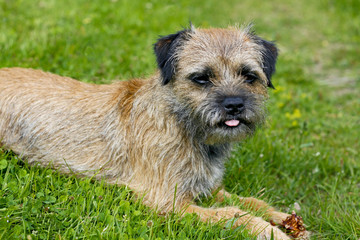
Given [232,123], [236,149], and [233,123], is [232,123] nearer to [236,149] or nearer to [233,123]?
[233,123]

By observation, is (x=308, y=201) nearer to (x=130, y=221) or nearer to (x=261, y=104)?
(x=261, y=104)

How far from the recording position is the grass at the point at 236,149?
3.68 m

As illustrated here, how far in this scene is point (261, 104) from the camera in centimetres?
412

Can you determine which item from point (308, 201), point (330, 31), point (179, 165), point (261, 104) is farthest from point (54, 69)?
point (330, 31)

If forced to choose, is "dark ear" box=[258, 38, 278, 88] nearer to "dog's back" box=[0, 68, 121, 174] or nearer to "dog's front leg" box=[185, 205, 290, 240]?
"dog's front leg" box=[185, 205, 290, 240]

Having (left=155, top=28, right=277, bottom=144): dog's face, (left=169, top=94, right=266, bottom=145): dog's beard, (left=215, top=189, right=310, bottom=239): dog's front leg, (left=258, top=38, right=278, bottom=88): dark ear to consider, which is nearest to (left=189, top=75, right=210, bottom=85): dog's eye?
(left=155, top=28, right=277, bottom=144): dog's face

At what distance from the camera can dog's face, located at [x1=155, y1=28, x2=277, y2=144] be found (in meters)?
3.89

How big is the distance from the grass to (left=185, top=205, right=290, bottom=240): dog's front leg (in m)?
0.17

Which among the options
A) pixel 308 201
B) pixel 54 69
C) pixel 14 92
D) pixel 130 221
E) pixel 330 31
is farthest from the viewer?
pixel 330 31

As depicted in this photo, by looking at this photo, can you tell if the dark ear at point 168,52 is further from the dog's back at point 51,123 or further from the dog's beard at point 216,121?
the dog's back at point 51,123

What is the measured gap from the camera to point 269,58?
14.6 ft

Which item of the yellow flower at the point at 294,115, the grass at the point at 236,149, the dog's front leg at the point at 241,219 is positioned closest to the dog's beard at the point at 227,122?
the dog's front leg at the point at 241,219

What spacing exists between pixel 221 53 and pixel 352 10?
9495mm

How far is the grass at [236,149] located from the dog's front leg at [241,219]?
169 mm
